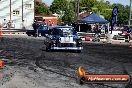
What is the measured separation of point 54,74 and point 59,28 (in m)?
12.8

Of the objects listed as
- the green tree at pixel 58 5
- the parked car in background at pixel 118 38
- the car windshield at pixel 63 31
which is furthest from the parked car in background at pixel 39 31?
the green tree at pixel 58 5

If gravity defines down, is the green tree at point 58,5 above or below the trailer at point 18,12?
above

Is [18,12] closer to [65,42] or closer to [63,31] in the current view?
[63,31]

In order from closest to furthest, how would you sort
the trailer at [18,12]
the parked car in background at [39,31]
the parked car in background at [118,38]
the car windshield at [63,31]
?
the car windshield at [63,31] < the parked car in background at [118,38] < the parked car in background at [39,31] < the trailer at [18,12]

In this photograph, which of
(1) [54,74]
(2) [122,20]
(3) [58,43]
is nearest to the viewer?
(1) [54,74]

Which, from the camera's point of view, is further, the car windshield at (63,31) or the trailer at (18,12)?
the trailer at (18,12)

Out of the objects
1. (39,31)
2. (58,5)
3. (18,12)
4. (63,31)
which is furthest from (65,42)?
(58,5)

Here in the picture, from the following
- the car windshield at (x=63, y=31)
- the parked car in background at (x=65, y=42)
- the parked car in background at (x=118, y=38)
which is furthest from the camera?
the parked car in background at (x=118, y=38)

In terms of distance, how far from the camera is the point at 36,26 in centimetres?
5569

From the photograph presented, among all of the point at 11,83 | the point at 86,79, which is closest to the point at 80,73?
the point at 86,79

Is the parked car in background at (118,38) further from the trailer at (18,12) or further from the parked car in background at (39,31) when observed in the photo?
the trailer at (18,12)

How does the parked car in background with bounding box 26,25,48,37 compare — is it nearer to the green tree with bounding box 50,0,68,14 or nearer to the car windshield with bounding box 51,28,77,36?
the car windshield with bounding box 51,28,77,36

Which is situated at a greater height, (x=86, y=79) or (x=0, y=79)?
(x=86, y=79)

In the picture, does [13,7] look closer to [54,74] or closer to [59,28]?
[59,28]
